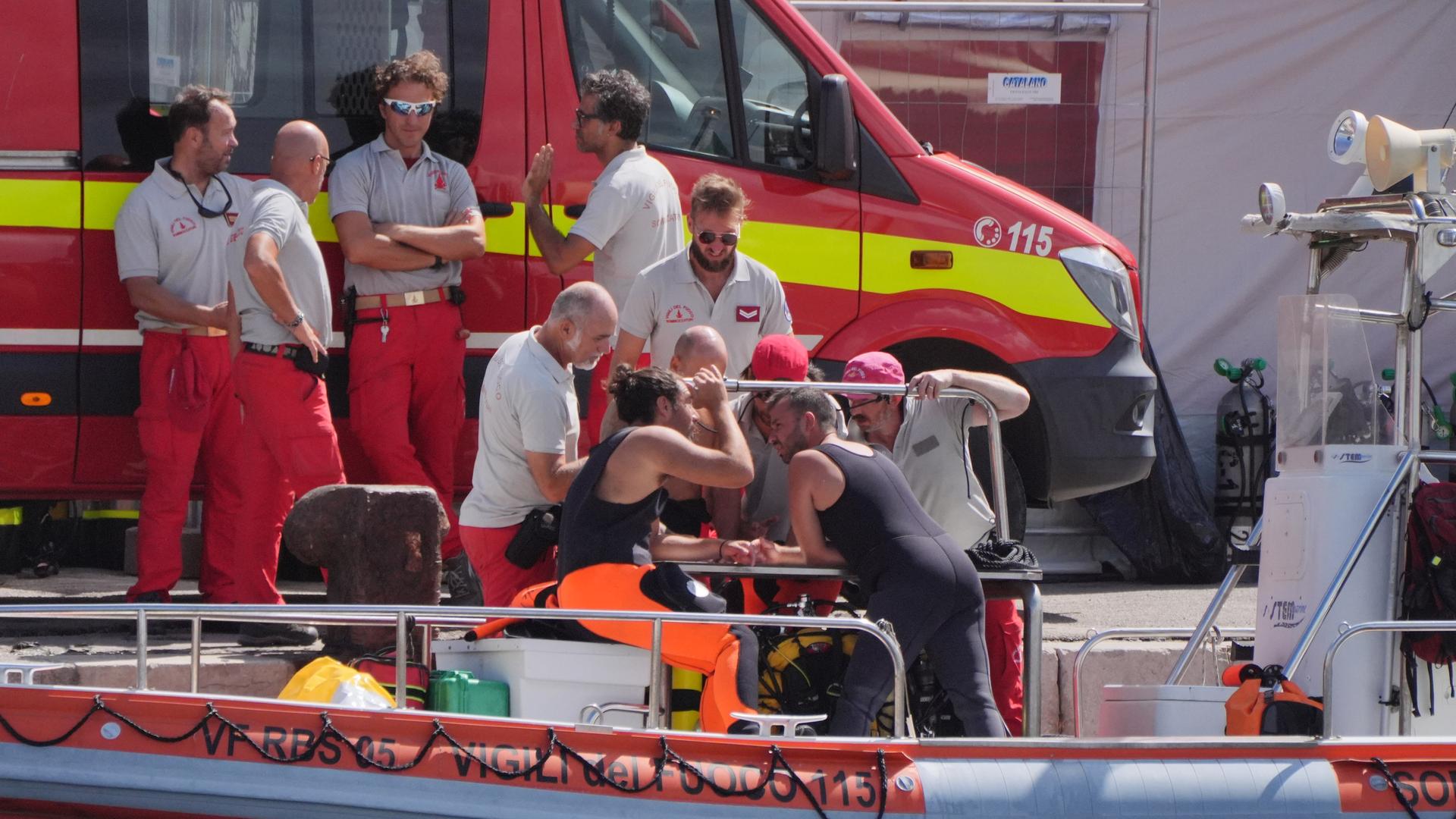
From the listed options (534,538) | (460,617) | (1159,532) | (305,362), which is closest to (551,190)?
(305,362)

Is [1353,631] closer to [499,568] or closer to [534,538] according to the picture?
[534,538]

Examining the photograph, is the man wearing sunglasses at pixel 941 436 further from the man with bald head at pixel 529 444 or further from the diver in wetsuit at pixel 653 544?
the man with bald head at pixel 529 444

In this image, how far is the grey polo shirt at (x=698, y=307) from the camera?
5789 millimetres

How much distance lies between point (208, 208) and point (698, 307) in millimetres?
1795

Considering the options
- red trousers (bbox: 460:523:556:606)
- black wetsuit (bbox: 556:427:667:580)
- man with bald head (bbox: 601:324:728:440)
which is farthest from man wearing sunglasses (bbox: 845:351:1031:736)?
red trousers (bbox: 460:523:556:606)

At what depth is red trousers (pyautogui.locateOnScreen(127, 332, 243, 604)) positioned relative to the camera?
5918mm

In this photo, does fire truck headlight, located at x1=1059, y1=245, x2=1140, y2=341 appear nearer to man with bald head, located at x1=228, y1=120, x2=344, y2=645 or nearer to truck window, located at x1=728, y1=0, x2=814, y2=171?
truck window, located at x1=728, y1=0, x2=814, y2=171

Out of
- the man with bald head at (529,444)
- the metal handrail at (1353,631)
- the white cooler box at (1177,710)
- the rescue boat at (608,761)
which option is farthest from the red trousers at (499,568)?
the metal handrail at (1353,631)

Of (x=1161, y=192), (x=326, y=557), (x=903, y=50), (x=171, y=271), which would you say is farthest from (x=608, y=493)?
(x=1161, y=192)

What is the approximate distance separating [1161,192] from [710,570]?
17.3 ft

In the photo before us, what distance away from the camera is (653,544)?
15.9ft

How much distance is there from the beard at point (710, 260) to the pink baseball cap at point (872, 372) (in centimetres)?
64

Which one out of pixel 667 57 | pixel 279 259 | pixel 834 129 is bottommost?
pixel 279 259

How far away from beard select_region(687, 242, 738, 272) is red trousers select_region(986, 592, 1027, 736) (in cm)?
143
